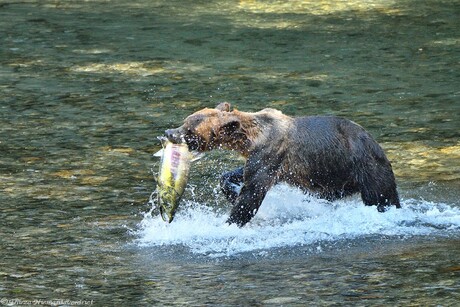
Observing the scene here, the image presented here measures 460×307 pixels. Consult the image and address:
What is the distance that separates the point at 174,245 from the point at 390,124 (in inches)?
157

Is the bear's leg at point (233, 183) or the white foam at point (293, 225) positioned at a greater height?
the bear's leg at point (233, 183)

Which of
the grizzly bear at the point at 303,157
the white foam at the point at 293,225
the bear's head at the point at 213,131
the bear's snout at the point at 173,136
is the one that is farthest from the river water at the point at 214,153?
the bear's snout at the point at 173,136

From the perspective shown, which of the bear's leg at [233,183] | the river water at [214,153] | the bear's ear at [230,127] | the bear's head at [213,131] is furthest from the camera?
the bear's leg at [233,183]

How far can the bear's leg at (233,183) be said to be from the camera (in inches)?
325

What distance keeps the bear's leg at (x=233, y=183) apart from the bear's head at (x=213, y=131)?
0.29 metres

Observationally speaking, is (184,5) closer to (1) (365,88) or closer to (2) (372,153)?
(1) (365,88)

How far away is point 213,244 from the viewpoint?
25.3ft

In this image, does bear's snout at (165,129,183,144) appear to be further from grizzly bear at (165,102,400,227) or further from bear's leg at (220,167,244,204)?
bear's leg at (220,167,244,204)

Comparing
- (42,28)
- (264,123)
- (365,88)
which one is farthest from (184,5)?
(264,123)

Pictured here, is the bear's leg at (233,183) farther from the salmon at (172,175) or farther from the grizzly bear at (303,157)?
the salmon at (172,175)

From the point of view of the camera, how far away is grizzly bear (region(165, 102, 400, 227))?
7891 mm

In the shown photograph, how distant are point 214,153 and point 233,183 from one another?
2112mm
